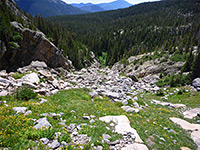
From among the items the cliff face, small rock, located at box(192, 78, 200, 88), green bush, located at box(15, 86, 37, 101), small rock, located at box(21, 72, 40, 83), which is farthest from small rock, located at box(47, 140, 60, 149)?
small rock, located at box(192, 78, 200, 88)

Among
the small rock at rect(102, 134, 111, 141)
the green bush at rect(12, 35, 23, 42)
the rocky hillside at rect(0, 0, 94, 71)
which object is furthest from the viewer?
the green bush at rect(12, 35, 23, 42)

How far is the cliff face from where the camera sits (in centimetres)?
2095

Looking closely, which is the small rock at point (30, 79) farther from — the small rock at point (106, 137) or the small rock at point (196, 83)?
the small rock at point (196, 83)

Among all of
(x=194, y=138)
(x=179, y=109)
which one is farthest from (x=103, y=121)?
(x=179, y=109)

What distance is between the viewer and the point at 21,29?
23.7 metres

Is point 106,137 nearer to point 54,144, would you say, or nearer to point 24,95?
point 54,144

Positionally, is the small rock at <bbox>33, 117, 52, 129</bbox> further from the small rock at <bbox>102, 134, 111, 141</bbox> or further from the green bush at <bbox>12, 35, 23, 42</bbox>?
the green bush at <bbox>12, 35, 23, 42</bbox>

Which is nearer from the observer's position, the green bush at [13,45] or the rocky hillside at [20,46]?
the rocky hillside at [20,46]

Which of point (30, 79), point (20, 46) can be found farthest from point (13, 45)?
point (30, 79)

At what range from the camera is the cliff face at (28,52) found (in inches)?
825

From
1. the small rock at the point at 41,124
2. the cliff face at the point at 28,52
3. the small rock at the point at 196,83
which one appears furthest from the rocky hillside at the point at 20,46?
the small rock at the point at 196,83

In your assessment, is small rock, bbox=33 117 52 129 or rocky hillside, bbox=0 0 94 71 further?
rocky hillside, bbox=0 0 94 71

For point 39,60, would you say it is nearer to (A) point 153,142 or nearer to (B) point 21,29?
(B) point 21,29

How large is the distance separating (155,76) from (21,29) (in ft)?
125
